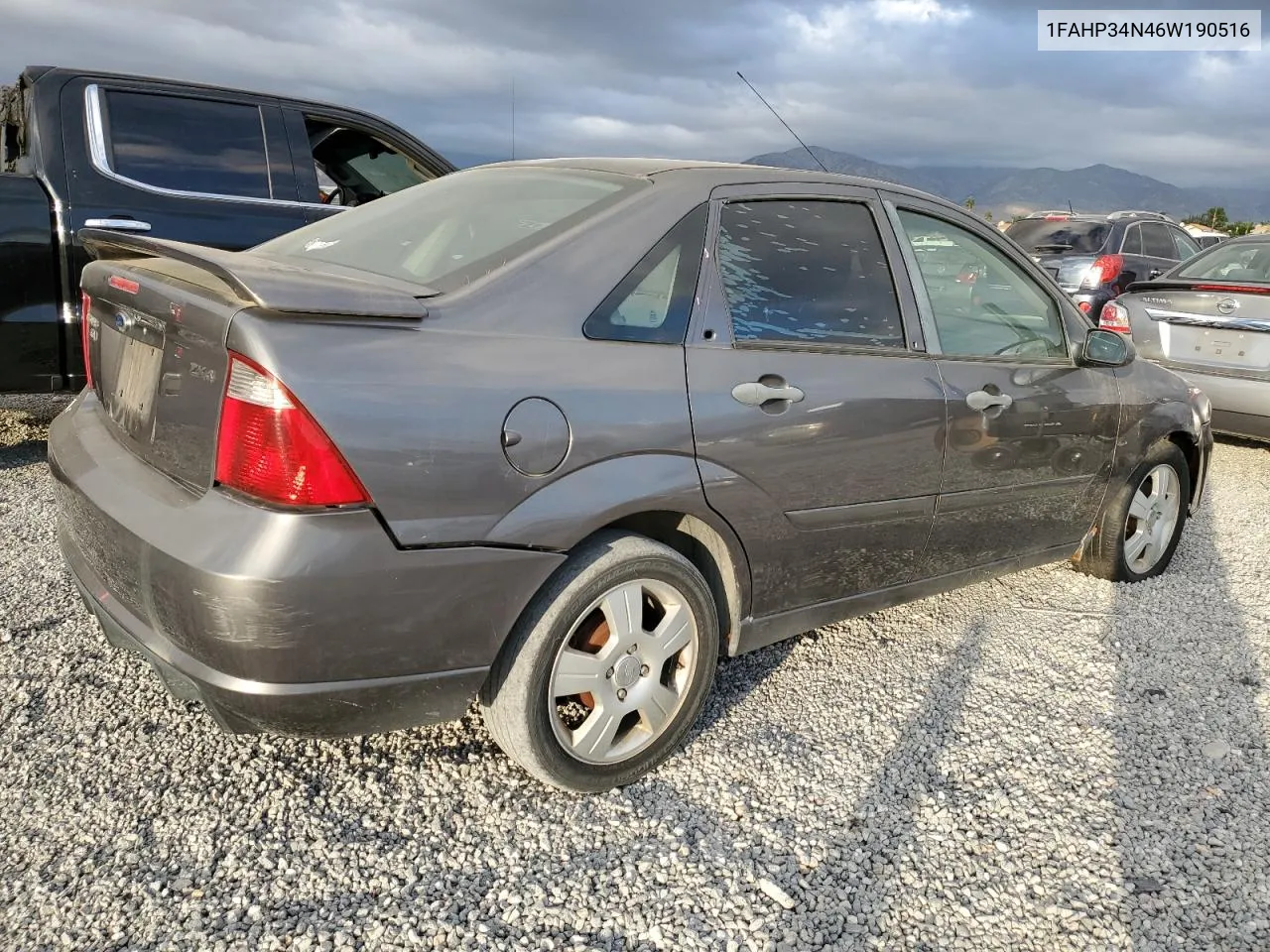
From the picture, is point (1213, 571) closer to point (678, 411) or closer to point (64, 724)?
point (678, 411)

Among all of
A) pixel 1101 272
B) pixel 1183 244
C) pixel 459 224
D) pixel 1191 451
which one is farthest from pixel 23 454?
pixel 1183 244

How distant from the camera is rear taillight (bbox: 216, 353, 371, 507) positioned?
1.93m

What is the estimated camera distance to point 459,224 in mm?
2729

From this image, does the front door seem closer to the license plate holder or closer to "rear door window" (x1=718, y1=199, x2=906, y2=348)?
"rear door window" (x1=718, y1=199, x2=906, y2=348)

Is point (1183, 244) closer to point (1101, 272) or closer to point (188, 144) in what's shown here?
point (1101, 272)

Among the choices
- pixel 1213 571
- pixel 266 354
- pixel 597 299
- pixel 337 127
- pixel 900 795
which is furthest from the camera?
pixel 337 127

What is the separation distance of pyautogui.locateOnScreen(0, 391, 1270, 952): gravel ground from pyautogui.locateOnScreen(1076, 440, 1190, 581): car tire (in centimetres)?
83

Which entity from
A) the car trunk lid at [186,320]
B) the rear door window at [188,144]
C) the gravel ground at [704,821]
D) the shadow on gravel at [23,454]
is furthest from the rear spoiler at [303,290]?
the shadow on gravel at [23,454]

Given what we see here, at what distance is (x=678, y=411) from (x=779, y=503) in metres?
0.47

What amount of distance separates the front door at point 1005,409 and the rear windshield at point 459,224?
1196 mm

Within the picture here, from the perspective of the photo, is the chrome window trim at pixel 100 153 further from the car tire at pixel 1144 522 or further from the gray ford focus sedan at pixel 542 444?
the car tire at pixel 1144 522

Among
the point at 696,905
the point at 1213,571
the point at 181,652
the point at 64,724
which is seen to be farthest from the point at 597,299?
the point at 1213,571

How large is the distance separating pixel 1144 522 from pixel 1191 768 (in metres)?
1.72

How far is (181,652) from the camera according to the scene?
2.10m
